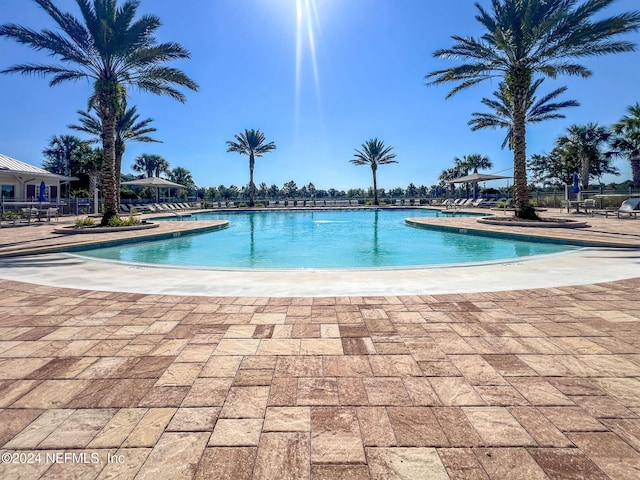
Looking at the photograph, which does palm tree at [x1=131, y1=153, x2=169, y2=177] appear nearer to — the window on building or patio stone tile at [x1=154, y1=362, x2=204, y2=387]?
the window on building

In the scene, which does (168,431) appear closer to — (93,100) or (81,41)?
(81,41)

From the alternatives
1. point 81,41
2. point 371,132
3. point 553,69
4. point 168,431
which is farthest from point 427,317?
point 371,132

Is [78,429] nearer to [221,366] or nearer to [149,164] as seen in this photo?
[221,366]

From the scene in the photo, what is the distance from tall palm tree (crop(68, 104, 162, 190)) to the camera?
73.8ft

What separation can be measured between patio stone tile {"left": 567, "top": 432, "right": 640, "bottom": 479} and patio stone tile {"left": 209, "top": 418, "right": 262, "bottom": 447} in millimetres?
1655

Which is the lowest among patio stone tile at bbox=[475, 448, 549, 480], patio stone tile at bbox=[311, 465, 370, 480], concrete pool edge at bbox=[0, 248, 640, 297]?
patio stone tile at bbox=[311, 465, 370, 480]

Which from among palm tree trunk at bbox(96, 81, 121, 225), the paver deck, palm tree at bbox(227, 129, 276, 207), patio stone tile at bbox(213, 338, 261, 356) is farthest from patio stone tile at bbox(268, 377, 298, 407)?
palm tree at bbox(227, 129, 276, 207)

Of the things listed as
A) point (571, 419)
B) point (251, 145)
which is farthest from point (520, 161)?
point (251, 145)

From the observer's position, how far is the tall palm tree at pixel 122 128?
2248cm

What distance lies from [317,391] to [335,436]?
452 millimetres

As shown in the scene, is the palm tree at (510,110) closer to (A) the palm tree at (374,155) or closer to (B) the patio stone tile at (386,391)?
(A) the palm tree at (374,155)

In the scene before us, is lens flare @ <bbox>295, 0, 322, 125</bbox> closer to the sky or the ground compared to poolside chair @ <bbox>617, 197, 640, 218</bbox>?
closer to the sky

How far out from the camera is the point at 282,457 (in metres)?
1.66

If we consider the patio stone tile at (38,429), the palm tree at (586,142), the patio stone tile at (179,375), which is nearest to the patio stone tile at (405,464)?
the patio stone tile at (179,375)
